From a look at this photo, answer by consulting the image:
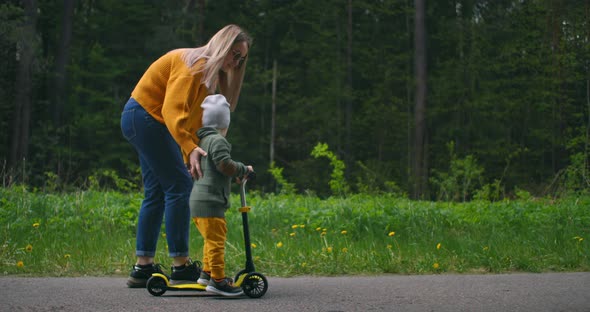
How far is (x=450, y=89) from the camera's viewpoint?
96.9 ft

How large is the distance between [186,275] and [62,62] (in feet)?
89.2

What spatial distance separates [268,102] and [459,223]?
1091 inches

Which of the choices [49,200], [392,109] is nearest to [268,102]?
[392,109]

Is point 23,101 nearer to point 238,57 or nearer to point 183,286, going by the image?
point 238,57

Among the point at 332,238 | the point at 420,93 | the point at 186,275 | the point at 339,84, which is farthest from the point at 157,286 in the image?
the point at 339,84

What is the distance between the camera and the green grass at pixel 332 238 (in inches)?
219

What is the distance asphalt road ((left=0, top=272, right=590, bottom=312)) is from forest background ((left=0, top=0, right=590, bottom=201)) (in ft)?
57.8

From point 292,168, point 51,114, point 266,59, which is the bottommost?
point 292,168

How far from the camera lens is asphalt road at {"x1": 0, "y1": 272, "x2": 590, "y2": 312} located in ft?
12.9

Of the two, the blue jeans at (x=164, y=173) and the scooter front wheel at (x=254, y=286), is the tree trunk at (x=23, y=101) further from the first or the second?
the scooter front wheel at (x=254, y=286)

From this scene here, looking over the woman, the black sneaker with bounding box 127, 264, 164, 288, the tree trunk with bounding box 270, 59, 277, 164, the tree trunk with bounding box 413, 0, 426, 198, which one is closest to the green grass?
the black sneaker with bounding box 127, 264, 164, 288

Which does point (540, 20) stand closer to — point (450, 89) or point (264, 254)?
point (450, 89)

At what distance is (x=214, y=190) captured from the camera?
161 inches

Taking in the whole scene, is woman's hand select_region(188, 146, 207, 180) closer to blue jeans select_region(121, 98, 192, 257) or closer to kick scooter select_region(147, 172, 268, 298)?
kick scooter select_region(147, 172, 268, 298)
